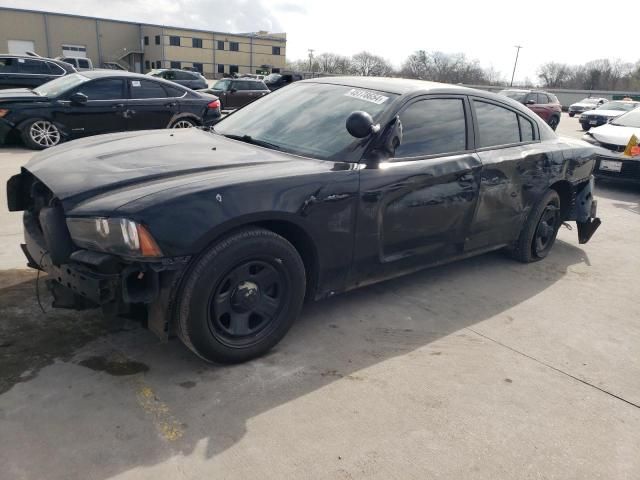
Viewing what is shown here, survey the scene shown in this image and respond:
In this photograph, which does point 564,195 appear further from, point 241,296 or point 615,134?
point 615,134

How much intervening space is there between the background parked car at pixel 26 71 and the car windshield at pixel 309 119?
10.8 metres

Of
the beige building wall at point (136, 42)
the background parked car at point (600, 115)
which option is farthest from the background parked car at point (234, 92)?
the beige building wall at point (136, 42)

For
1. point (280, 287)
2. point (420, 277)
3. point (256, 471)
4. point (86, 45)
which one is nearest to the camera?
point (256, 471)

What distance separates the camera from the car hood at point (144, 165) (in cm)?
264

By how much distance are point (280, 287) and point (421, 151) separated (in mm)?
1448

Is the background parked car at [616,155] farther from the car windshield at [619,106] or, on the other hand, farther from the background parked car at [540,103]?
the car windshield at [619,106]

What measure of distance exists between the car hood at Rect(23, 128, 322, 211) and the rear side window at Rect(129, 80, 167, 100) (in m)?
6.00

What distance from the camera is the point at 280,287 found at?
2.98m

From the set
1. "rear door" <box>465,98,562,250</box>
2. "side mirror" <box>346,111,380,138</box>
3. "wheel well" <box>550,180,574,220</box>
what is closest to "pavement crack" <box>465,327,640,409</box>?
"rear door" <box>465,98,562,250</box>

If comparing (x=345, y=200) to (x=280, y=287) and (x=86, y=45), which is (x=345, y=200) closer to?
(x=280, y=287)

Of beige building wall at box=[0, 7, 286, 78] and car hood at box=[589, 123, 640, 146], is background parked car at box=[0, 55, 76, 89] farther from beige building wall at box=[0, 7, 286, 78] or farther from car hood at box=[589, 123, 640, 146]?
beige building wall at box=[0, 7, 286, 78]

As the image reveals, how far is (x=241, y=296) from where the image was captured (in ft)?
9.23

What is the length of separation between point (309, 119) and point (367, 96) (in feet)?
1.47

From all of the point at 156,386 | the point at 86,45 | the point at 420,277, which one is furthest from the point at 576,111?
the point at 86,45
